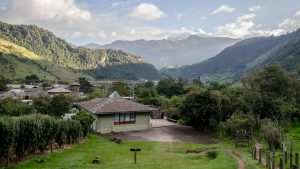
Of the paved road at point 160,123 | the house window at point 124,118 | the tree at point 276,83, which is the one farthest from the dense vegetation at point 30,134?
the tree at point 276,83

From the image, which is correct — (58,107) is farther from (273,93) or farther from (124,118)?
(273,93)

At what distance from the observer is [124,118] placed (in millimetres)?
41594

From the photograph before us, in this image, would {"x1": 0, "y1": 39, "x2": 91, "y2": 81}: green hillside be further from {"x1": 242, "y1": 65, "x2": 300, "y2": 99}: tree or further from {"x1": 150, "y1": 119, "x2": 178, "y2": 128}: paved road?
{"x1": 242, "y1": 65, "x2": 300, "y2": 99}: tree

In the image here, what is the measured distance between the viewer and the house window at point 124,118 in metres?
41.0

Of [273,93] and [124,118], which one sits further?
[124,118]

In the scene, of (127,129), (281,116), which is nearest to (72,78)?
(127,129)

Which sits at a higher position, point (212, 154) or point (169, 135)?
point (212, 154)

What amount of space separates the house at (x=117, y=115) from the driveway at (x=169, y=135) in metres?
1.41

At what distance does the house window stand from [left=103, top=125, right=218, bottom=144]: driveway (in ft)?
5.65

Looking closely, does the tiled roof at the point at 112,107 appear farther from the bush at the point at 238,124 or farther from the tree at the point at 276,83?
the tree at the point at 276,83

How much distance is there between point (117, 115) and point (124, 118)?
1154mm

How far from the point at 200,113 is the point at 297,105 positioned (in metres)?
12.6

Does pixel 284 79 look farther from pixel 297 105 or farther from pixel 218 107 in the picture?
pixel 218 107

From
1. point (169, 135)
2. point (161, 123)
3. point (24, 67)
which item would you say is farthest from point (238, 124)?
point (24, 67)
